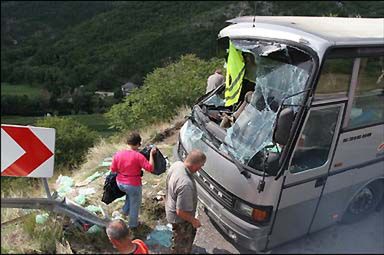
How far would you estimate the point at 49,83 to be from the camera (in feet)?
278

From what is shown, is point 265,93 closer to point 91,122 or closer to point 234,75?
point 234,75

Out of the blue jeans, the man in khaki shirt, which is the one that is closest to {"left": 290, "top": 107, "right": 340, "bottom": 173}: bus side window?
the man in khaki shirt

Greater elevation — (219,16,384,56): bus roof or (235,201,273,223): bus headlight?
(219,16,384,56): bus roof

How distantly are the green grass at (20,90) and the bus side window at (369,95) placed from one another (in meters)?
87.2

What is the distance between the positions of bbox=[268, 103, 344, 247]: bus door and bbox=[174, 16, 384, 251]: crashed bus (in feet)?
0.04

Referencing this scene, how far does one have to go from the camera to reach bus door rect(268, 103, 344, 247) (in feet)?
15.4

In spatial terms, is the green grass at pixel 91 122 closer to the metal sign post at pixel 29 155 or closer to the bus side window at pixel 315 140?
the metal sign post at pixel 29 155

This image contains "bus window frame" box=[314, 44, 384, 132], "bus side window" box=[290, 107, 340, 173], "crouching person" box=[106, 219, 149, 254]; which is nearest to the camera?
"crouching person" box=[106, 219, 149, 254]

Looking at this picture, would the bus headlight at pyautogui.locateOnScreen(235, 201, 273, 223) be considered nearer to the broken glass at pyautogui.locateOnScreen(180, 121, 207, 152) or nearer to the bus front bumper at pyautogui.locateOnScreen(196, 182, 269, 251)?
the bus front bumper at pyautogui.locateOnScreen(196, 182, 269, 251)

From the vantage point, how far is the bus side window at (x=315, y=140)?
4.68 m

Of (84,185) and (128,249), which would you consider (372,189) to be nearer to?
(128,249)

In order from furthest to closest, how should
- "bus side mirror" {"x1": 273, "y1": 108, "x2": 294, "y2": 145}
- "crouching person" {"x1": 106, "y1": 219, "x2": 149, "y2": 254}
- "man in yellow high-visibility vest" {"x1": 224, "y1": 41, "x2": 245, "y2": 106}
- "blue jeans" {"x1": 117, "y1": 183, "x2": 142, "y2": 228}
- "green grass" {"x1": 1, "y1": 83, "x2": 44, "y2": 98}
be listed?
"green grass" {"x1": 1, "y1": 83, "x2": 44, "y2": 98} → "man in yellow high-visibility vest" {"x1": 224, "y1": 41, "x2": 245, "y2": 106} → "blue jeans" {"x1": 117, "y1": 183, "x2": 142, "y2": 228} → "bus side mirror" {"x1": 273, "y1": 108, "x2": 294, "y2": 145} → "crouching person" {"x1": 106, "y1": 219, "x2": 149, "y2": 254}

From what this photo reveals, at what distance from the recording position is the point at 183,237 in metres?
4.98

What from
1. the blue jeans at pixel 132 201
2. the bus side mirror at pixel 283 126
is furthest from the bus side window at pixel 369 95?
the blue jeans at pixel 132 201
